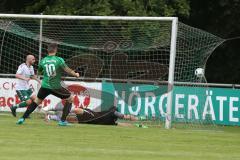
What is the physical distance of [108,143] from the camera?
14234mm

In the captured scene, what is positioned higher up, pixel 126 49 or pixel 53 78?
pixel 126 49

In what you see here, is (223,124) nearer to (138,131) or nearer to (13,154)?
(138,131)

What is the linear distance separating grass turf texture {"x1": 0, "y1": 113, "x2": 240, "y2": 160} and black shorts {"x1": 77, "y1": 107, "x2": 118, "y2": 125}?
3.54ft

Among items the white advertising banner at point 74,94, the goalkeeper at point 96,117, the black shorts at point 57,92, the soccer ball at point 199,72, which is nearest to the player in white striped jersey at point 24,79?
the white advertising banner at point 74,94

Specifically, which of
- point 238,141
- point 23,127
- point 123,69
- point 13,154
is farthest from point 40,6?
point 13,154

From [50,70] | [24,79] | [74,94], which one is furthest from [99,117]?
[74,94]

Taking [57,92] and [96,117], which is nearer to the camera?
[57,92]

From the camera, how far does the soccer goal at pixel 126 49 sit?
2059 cm

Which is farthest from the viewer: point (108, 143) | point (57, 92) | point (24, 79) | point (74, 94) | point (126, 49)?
point (74, 94)

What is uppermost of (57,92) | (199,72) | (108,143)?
(199,72)

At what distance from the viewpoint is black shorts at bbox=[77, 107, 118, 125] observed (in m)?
19.9

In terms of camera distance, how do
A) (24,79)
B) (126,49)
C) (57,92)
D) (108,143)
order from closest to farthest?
1. (108,143)
2. (57,92)
3. (24,79)
4. (126,49)

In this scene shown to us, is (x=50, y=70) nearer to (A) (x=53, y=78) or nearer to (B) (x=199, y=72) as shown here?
(A) (x=53, y=78)

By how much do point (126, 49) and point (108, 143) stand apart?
Result: 28.0 feet
